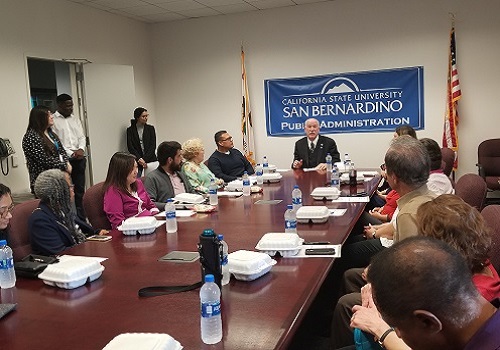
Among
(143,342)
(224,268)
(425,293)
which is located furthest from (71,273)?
(425,293)

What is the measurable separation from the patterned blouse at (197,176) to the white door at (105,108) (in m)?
2.07

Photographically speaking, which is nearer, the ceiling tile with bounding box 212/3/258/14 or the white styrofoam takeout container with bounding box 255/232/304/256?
the white styrofoam takeout container with bounding box 255/232/304/256

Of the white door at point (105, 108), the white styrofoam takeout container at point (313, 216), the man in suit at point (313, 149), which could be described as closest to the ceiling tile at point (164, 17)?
the white door at point (105, 108)

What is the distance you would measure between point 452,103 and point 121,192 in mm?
4577

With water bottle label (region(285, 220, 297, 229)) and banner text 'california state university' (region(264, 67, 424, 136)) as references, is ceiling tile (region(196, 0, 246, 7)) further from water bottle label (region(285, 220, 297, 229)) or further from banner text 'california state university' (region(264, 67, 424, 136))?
water bottle label (region(285, 220, 297, 229))

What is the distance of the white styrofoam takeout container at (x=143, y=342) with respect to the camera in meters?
1.34

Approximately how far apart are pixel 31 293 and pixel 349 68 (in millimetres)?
5615

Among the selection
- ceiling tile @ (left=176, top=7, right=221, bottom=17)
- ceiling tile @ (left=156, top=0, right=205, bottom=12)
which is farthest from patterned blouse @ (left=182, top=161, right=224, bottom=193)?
ceiling tile @ (left=176, top=7, right=221, bottom=17)

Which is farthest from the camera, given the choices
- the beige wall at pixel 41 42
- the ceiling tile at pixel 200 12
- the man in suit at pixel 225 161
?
the ceiling tile at pixel 200 12

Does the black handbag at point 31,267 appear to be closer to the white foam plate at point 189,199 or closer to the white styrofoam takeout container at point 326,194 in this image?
the white foam plate at point 189,199

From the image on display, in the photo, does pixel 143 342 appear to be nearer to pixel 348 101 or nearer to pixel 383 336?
pixel 383 336

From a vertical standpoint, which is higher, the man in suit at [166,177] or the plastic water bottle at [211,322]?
the man in suit at [166,177]

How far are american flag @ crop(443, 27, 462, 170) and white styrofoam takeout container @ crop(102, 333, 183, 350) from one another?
5.68 meters

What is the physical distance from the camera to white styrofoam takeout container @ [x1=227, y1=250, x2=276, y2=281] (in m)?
1.93
